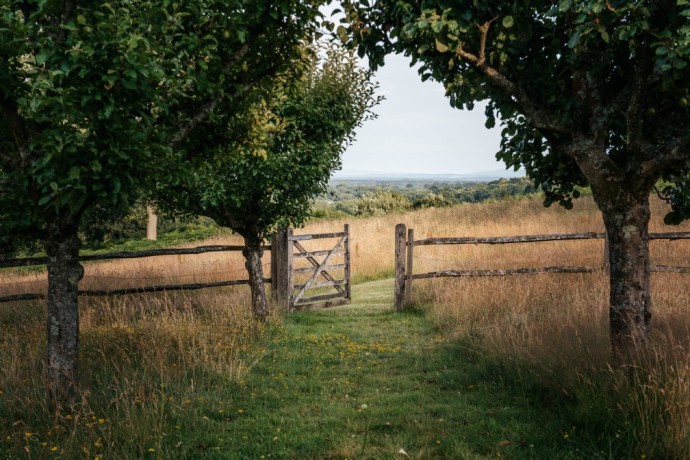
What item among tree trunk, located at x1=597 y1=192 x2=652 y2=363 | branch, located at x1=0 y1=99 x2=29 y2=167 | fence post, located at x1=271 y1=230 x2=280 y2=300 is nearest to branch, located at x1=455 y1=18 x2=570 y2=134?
tree trunk, located at x1=597 y1=192 x2=652 y2=363

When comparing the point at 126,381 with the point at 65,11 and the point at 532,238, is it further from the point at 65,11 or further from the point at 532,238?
the point at 532,238

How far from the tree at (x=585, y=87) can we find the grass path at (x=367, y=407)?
169 cm

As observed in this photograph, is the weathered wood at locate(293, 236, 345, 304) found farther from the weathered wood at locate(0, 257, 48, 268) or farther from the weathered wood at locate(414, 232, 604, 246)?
the weathered wood at locate(0, 257, 48, 268)

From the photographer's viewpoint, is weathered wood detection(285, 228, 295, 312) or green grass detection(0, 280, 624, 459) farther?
weathered wood detection(285, 228, 295, 312)

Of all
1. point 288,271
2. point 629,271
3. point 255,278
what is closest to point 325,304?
point 288,271

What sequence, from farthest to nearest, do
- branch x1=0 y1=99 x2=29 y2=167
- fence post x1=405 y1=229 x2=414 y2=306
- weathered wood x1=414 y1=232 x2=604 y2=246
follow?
fence post x1=405 y1=229 x2=414 y2=306, weathered wood x1=414 y1=232 x2=604 y2=246, branch x1=0 y1=99 x2=29 y2=167

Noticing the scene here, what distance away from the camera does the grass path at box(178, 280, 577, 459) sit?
5.20 meters

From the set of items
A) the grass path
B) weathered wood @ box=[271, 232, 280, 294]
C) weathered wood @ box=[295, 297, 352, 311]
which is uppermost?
weathered wood @ box=[271, 232, 280, 294]

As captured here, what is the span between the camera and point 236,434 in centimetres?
555

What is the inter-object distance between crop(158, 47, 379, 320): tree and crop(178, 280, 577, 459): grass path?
8.19ft

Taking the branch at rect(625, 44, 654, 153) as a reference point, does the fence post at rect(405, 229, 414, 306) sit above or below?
below

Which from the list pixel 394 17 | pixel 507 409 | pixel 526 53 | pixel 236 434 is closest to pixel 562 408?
pixel 507 409

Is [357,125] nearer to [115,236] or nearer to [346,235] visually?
[346,235]

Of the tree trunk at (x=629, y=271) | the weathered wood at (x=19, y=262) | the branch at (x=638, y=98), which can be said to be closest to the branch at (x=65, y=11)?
the weathered wood at (x=19, y=262)
